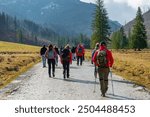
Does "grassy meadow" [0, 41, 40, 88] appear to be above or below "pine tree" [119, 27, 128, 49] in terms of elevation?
below

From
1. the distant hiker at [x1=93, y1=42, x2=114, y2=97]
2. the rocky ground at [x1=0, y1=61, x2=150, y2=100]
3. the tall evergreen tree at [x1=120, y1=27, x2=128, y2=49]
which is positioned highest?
the tall evergreen tree at [x1=120, y1=27, x2=128, y2=49]

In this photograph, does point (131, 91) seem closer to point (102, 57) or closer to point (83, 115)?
point (102, 57)

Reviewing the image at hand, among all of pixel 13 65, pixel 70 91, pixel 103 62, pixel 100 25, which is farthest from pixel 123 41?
pixel 103 62

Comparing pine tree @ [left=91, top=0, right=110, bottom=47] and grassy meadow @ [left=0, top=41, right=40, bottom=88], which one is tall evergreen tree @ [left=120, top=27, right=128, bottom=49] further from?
grassy meadow @ [left=0, top=41, right=40, bottom=88]

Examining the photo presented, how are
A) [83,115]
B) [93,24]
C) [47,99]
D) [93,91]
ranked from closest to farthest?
[83,115] < [47,99] < [93,91] < [93,24]

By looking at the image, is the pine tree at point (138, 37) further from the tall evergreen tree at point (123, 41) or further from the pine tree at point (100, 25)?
the tall evergreen tree at point (123, 41)

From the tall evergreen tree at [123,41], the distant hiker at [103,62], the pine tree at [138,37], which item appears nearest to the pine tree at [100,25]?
the pine tree at [138,37]

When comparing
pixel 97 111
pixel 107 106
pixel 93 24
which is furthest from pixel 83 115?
pixel 93 24

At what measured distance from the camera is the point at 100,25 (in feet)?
313

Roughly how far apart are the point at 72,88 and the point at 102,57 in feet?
12.0

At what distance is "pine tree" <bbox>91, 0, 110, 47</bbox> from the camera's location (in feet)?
309

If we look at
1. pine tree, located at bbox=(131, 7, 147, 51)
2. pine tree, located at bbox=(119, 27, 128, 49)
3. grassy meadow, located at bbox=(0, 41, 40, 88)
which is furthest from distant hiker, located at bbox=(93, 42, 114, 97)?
pine tree, located at bbox=(119, 27, 128, 49)

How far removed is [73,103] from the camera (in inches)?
613

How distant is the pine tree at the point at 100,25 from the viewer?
94331 mm
